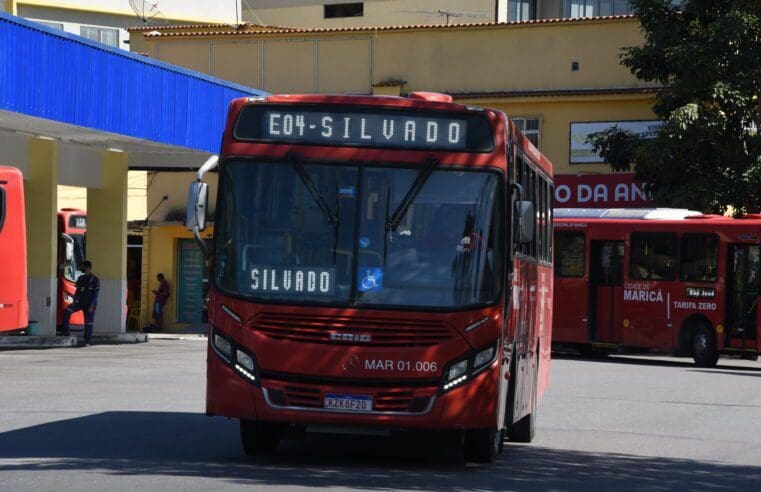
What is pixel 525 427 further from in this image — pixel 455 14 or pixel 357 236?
pixel 455 14

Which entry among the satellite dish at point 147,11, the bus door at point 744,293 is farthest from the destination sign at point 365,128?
the satellite dish at point 147,11

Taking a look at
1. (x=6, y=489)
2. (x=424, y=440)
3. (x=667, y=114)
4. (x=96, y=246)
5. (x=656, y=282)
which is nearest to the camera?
(x=6, y=489)

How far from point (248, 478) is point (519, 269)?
126 inches

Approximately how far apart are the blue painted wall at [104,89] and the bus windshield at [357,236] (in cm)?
1498

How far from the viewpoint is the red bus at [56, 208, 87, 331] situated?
38.3 metres

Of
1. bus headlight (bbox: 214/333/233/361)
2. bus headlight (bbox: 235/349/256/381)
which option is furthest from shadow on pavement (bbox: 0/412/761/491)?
bus headlight (bbox: 214/333/233/361)

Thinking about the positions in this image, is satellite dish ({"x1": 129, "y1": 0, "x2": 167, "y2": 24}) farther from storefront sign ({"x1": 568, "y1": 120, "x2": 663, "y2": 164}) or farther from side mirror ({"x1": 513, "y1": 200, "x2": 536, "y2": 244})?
side mirror ({"x1": 513, "y1": 200, "x2": 536, "y2": 244})

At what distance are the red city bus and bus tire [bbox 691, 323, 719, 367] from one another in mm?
19935

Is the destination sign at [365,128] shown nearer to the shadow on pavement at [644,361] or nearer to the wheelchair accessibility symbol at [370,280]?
the wheelchair accessibility symbol at [370,280]

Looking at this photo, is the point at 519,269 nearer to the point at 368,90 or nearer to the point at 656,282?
the point at 656,282

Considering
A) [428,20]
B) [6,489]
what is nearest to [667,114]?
[428,20]

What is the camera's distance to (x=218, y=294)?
11.9 metres

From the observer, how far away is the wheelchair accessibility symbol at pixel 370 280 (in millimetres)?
11844

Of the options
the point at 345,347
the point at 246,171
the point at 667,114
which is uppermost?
the point at 667,114
